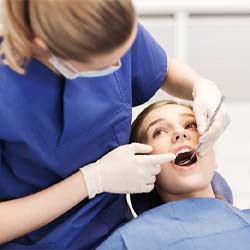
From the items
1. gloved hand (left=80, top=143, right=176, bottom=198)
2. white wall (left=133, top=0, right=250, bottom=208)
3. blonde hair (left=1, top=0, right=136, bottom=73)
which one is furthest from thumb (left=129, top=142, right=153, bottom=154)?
white wall (left=133, top=0, right=250, bottom=208)

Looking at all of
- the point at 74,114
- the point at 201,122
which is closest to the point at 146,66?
the point at 201,122

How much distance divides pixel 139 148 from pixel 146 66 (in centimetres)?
27

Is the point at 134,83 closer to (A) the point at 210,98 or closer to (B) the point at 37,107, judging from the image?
(A) the point at 210,98

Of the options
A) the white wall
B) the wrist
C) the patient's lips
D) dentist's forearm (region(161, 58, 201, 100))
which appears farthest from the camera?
the white wall

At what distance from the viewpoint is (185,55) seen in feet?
7.43

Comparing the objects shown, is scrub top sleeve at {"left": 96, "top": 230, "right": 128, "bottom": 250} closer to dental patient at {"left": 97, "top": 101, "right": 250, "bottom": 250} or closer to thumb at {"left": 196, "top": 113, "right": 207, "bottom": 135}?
dental patient at {"left": 97, "top": 101, "right": 250, "bottom": 250}

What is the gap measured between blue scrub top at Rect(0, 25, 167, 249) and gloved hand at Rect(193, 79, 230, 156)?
15 centimetres

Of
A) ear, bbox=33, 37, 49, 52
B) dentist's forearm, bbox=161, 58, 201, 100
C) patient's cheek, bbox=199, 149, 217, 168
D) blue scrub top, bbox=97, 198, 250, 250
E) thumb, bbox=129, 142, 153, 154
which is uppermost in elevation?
ear, bbox=33, 37, 49, 52

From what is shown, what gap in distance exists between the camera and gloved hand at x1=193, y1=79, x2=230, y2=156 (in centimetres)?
137

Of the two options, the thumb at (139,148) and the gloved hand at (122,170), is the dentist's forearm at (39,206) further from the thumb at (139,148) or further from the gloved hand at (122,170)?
the thumb at (139,148)

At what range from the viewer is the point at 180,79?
1537 mm

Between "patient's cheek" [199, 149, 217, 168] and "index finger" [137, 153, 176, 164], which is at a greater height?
"index finger" [137, 153, 176, 164]

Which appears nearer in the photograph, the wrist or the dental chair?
the wrist

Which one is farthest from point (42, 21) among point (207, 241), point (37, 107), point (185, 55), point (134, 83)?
point (185, 55)
